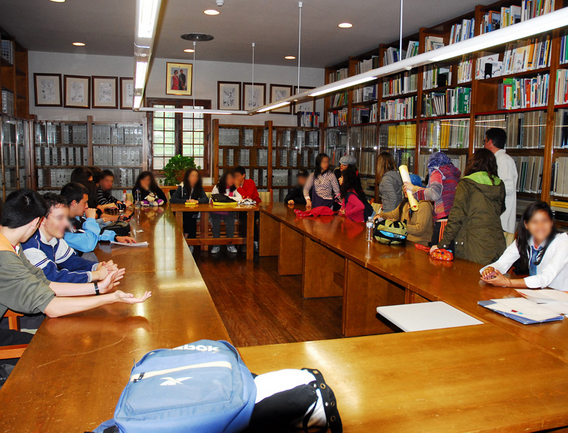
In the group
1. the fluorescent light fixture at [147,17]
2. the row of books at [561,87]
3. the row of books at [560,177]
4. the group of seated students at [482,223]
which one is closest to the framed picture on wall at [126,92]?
the group of seated students at [482,223]

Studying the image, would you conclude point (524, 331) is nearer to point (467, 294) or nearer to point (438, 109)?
point (467, 294)

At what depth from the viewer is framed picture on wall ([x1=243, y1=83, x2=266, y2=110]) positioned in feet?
28.7

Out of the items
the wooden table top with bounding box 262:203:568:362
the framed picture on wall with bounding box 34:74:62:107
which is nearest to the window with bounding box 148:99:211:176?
the framed picture on wall with bounding box 34:74:62:107

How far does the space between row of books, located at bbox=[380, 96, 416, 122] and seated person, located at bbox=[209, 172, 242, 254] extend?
8.48 feet

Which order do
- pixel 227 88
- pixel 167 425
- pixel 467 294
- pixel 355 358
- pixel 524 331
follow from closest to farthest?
pixel 167 425, pixel 355 358, pixel 524 331, pixel 467 294, pixel 227 88

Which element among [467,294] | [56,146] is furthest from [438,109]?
[56,146]

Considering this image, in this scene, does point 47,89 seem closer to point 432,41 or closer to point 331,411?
point 432,41

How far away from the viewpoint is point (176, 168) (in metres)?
7.98

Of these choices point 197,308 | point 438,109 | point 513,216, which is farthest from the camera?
point 438,109

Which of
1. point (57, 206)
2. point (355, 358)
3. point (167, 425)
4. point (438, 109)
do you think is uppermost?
point (438, 109)

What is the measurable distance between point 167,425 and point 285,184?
8.10m

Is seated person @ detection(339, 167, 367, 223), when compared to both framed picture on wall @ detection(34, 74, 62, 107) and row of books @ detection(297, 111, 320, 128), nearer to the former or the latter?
row of books @ detection(297, 111, 320, 128)

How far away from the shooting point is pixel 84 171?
493cm

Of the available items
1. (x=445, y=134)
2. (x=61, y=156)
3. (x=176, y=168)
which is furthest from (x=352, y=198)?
(x=61, y=156)
